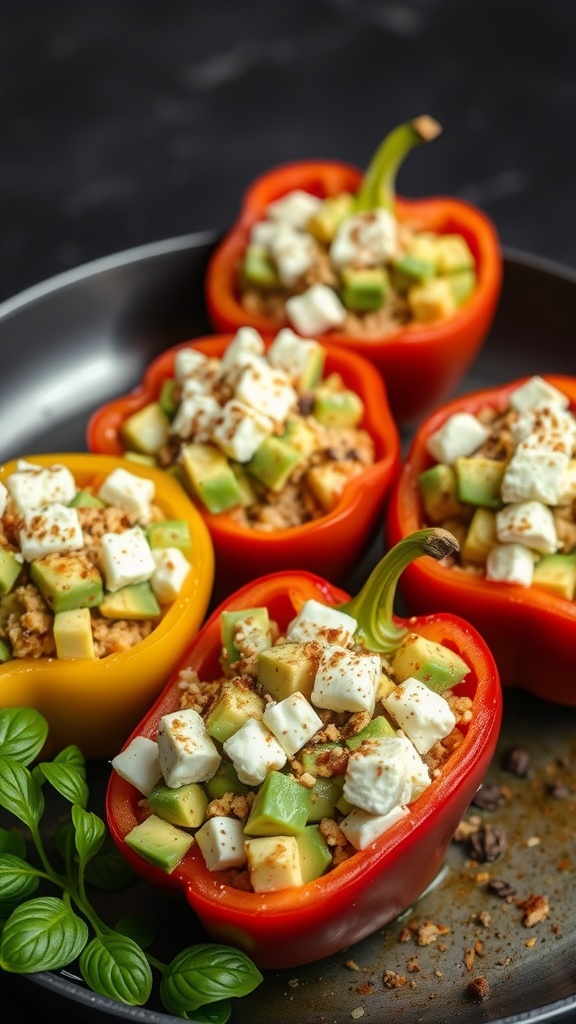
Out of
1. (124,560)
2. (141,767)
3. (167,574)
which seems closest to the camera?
(141,767)

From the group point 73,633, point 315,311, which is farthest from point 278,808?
point 315,311

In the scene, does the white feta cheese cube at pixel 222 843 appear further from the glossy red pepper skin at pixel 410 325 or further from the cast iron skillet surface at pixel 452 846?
the glossy red pepper skin at pixel 410 325

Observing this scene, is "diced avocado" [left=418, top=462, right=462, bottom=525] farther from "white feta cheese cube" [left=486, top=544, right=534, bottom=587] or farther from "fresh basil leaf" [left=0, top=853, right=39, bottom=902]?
"fresh basil leaf" [left=0, top=853, right=39, bottom=902]

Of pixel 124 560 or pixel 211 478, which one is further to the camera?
pixel 211 478

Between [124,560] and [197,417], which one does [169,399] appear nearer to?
[197,417]

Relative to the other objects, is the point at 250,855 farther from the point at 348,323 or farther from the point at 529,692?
the point at 348,323

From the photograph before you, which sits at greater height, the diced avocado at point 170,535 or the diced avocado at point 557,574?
the diced avocado at point 170,535

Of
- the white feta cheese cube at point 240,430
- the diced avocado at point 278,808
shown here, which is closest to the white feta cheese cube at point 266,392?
the white feta cheese cube at point 240,430

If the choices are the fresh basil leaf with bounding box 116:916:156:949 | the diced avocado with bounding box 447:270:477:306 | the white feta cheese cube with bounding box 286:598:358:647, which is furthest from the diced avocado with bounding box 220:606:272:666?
the diced avocado with bounding box 447:270:477:306
